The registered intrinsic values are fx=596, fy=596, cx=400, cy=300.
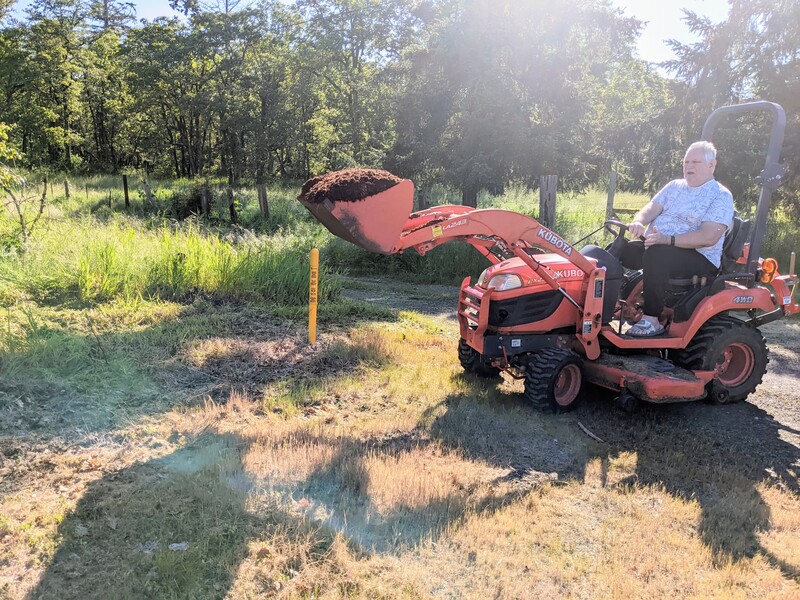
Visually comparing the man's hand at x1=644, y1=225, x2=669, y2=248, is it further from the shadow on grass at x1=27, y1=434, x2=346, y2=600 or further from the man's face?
the shadow on grass at x1=27, y1=434, x2=346, y2=600

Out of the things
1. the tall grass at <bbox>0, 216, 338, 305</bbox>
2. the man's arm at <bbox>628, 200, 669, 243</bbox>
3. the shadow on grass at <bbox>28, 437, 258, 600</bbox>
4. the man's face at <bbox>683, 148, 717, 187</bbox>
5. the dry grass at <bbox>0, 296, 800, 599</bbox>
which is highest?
the man's face at <bbox>683, 148, 717, 187</bbox>

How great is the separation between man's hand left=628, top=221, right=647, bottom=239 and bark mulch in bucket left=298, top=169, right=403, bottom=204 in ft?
7.99

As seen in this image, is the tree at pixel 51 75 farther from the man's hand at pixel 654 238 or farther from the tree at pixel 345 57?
the man's hand at pixel 654 238

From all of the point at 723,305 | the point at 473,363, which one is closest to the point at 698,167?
A: the point at 723,305

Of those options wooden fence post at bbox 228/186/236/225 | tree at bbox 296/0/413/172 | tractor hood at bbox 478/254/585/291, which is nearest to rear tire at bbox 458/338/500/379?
tractor hood at bbox 478/254/585/291

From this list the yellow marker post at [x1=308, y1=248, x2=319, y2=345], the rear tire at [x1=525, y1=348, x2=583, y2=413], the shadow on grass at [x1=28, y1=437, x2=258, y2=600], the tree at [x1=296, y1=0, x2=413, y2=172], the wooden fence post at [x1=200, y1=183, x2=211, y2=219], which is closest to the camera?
the shadow on grass at [x1=28, y1=437, x2=258, y2=600]

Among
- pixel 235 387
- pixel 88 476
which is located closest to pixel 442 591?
pixel 88 476

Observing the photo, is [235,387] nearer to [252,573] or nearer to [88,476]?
[88,476]

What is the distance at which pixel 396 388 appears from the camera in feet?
18.3

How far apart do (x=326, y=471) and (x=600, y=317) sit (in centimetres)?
290

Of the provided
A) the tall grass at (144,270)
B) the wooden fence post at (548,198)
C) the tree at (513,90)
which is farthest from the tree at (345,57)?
the tall grass at (144,270)

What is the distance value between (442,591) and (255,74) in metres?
26.3

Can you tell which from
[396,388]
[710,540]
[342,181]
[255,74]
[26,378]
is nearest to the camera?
[710,540]

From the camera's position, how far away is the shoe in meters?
5.50
